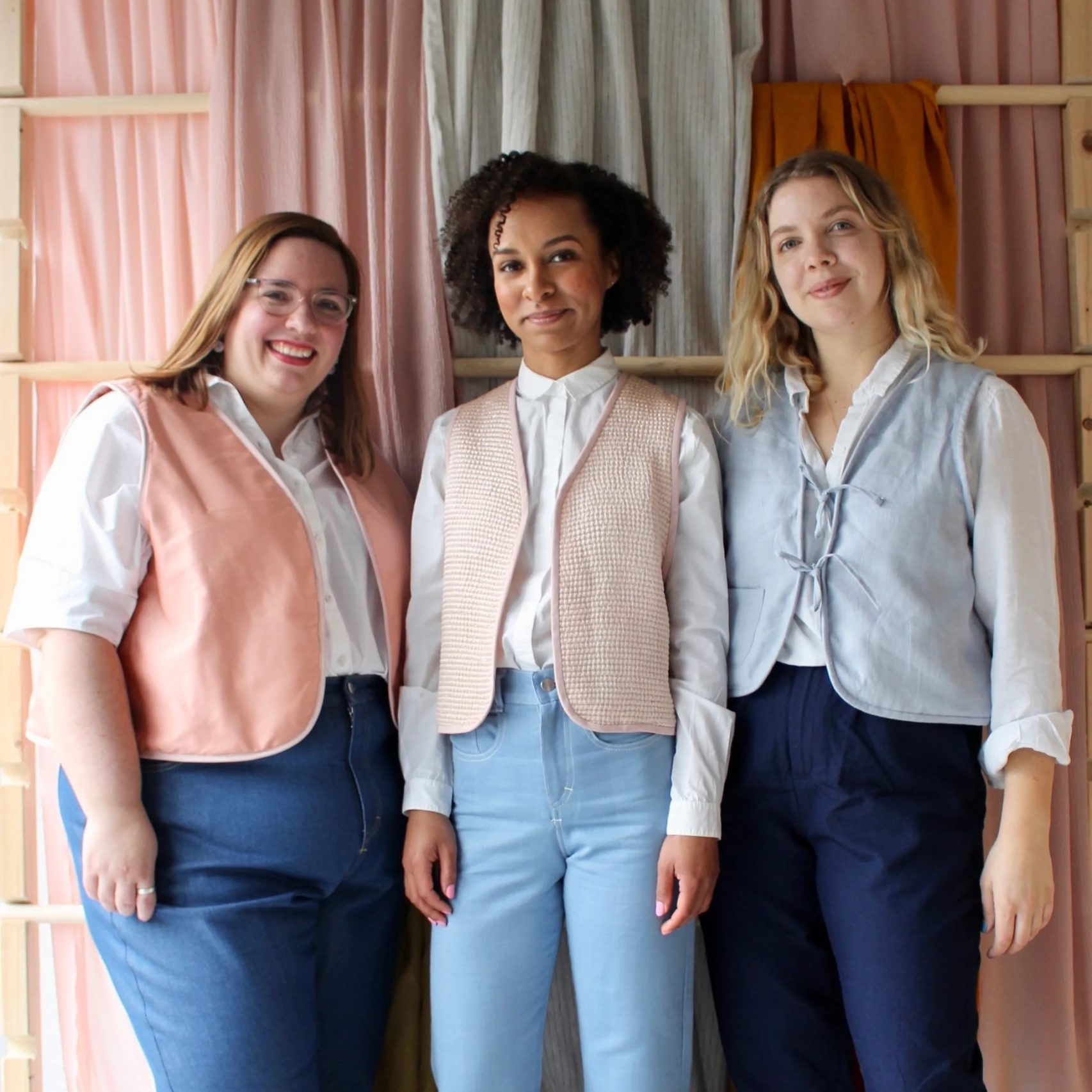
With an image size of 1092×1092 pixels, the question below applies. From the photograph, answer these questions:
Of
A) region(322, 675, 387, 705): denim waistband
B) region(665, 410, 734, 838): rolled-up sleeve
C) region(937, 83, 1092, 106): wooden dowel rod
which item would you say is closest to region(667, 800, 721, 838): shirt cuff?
region(665, 410, 734, 838): rolled-up sleeve

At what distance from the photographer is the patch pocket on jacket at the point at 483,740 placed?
54.4 inches

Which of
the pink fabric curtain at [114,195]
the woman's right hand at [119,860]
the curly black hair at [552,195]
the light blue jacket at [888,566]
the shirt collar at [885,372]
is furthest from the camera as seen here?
the pink fabric curtain at [114,195]

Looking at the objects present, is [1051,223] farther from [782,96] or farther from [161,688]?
[161,688]

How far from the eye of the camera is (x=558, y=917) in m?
1.39

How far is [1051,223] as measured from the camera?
1.91 metres

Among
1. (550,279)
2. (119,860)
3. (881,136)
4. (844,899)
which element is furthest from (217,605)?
(881,136)

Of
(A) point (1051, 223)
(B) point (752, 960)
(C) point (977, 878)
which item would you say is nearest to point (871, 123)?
(A) point (1051, 223)

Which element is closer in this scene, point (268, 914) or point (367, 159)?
point (268, 914)

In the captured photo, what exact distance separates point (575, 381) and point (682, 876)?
73 centimetres

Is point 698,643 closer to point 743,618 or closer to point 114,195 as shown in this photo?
point 743,618

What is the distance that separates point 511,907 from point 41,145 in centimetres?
166

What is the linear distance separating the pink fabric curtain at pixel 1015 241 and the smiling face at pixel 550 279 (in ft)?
2.22

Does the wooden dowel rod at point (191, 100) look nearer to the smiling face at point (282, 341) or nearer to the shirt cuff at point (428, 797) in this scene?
the smiling face at point (282, 341)

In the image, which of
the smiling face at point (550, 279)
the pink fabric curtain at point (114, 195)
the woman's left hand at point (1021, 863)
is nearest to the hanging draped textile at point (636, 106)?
the smiling face at point (550, 279)
